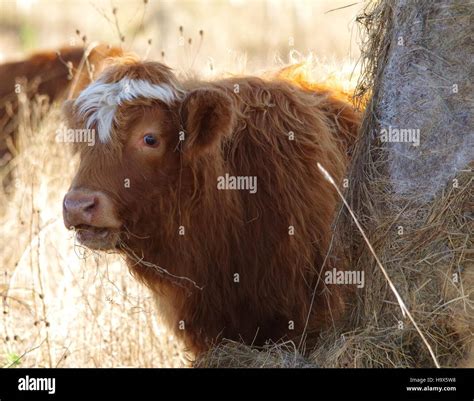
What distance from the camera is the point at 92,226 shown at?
207 inches

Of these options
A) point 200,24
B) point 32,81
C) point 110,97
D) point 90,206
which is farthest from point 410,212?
point 200,24

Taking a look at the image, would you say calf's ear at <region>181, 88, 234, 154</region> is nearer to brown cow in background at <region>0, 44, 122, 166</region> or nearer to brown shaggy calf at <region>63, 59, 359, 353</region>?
brown shaggy calf at <region>63, 59, 359, 353</region>

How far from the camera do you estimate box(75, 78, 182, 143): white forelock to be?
5430mm

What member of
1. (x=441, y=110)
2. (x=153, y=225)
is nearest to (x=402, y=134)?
(x=441, y=110)

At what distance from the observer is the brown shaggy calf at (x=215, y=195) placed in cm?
540

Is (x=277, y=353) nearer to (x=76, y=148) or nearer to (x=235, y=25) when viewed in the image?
(x=76, y=148)

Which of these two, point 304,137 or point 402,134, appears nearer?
point 402,134

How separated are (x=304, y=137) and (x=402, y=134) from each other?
81cm

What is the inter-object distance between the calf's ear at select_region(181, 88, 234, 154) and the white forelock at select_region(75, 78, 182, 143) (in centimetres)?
21

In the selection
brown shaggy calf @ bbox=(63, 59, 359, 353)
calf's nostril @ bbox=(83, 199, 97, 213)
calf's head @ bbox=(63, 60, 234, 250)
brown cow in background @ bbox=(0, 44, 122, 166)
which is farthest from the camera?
brown cow in background @ bbox=(0, 44, 122, 166)

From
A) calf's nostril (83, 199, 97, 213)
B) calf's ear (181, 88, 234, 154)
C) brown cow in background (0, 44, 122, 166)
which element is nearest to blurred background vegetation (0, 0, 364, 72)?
brown cow in background (0, 44, 122, 166)

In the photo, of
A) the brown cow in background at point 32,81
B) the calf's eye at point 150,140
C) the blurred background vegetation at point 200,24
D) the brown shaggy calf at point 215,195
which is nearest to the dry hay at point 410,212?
the brown shaggy calf at point 215,195
